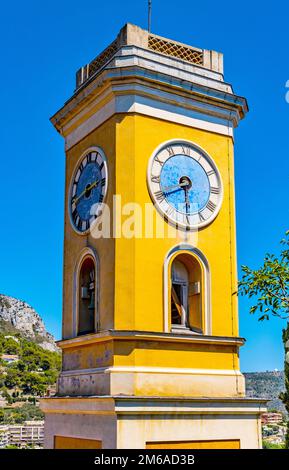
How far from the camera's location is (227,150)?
589 inches

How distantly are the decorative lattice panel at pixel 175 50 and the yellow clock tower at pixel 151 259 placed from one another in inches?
1.1

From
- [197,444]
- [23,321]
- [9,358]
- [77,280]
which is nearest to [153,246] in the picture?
[77,280]

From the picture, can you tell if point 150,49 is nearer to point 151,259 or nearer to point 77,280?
point 151,259

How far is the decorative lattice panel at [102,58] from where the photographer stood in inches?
577

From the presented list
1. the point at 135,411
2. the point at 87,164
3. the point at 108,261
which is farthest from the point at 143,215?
the point at 135,411

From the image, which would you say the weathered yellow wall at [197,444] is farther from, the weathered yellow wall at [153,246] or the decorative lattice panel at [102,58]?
the decorative lattice panel at [102,58]

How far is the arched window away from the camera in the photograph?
14.3 m

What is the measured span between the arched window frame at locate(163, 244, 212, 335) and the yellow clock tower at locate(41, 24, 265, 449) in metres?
0.02

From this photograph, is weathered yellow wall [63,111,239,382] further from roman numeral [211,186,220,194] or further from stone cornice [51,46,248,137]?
stone cornice [51,46,248,137]

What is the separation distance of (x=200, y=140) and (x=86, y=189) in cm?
262

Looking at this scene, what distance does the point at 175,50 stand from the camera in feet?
48.4

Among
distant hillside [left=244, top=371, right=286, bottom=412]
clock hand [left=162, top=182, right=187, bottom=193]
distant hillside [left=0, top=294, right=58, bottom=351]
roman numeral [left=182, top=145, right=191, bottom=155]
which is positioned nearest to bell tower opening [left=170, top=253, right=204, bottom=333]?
clock hand [left=162, top=182, right=187, bottom=193]

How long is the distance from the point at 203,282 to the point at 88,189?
3.12 meters

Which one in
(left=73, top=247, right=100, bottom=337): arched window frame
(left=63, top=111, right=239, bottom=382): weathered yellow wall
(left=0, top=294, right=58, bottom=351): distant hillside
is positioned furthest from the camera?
(left=0, top=294, right=58, bottom=351): distant hillside
